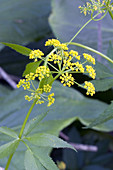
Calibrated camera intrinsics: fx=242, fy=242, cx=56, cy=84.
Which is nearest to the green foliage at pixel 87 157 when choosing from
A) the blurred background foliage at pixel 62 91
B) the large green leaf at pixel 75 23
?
the blurred background foliage at pixel 62 91

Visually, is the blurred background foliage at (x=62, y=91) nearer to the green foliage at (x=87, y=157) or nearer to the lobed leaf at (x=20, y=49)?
the green foliage at (x=87, y=157)

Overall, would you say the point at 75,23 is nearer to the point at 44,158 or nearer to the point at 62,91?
the point at 62,91

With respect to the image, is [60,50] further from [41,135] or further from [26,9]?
[26,9]

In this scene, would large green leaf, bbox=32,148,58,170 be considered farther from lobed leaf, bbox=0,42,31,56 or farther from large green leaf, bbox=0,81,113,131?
→ large green leaf, bbox=0,81,113,131

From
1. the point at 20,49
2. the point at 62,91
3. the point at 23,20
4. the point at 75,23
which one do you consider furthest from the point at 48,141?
the point at 23,20

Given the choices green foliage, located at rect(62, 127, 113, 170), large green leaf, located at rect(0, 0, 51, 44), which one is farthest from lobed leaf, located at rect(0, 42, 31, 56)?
large green leaf, located at rect(0, 0, 51, 44)

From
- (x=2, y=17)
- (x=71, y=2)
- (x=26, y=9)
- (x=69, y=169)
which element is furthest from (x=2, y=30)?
(x=69, y=169)

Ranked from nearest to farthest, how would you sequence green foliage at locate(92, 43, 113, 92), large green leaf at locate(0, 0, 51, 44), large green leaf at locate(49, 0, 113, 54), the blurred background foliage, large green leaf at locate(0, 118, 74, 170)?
green foliage at locate(92, 43, 113, 92) → large green leaf at locate(0, 118, 74, 170) → the blurred background foliage → large green leaf at locate(49, 0, 113, 54) → large green leaf at locate(0, 0, 51, 44)
